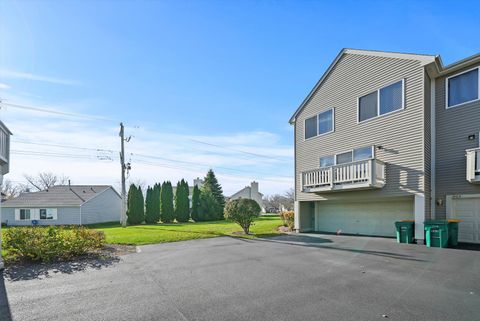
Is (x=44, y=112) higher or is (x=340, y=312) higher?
(x=44, y=112)

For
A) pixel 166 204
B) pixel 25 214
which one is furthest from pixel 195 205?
pixel 25 214

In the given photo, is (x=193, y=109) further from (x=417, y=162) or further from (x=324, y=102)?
(x=417, y=162)

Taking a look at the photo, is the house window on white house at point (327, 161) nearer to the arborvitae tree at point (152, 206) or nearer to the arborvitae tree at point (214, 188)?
the arborvitae tree at point (214, 188)

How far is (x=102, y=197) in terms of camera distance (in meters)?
33.2

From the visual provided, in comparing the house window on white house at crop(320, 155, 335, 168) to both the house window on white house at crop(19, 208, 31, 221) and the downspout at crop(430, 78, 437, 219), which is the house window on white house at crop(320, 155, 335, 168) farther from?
the house window on white house at crop(19, 208, 31, 221)

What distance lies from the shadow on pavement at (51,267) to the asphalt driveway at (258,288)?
0.05 m

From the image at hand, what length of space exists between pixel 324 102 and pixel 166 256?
11252 mm

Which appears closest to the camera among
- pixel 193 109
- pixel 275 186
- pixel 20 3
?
pixel 20 3

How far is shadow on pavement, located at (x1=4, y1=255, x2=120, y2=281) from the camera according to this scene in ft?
21.8

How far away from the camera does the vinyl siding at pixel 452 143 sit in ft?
32.9

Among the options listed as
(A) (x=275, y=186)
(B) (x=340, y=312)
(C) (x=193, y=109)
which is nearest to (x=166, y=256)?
(B) (x=340, y=312)

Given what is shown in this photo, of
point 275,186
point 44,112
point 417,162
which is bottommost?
point 275,186

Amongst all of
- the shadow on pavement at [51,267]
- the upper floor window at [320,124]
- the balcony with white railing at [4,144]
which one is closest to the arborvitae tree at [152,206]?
the upper floor window at [320,124]

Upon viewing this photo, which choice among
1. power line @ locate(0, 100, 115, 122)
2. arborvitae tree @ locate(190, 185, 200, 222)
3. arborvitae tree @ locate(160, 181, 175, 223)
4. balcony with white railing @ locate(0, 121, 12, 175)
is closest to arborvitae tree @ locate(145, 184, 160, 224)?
arborvitae tree @ locate(160, 181, 175, 223)
